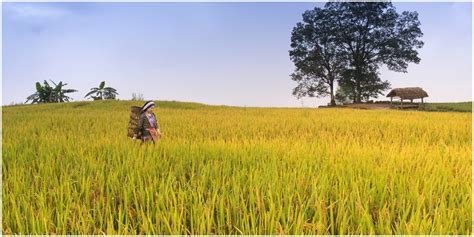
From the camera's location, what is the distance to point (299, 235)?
1.95m

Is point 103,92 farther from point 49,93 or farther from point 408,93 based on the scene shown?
point 408,93

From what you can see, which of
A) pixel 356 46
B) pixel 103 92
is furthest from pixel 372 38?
pixel 103 92

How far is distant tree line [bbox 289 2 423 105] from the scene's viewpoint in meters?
37.6

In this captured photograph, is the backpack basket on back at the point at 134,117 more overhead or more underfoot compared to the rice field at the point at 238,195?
more overhead

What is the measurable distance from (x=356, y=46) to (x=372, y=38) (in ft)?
5.57

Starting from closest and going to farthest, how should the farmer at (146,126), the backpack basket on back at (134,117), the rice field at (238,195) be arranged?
1. the rice field at (238,195)
2. the farmer at (146,126)
3. the backpack basket on back at (134,117)

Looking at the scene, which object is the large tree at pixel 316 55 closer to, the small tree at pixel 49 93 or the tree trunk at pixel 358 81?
the tree trunk at pixel 358 81

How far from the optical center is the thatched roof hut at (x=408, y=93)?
108 feet

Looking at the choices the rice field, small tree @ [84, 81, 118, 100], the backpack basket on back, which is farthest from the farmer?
small tree @ [84, 81, 118, 100]

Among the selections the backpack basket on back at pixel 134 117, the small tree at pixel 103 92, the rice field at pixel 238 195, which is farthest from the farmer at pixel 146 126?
the small tree at pixel 103 92

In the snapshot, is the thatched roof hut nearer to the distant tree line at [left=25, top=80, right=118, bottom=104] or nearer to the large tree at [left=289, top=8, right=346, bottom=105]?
the large tree at [left=289, top=8, right=346, bottom=105]

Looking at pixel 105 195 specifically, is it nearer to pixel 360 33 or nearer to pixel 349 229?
pixel 349 229

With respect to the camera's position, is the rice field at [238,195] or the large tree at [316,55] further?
the large tree at [316,55]

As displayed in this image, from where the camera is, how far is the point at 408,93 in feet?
109
